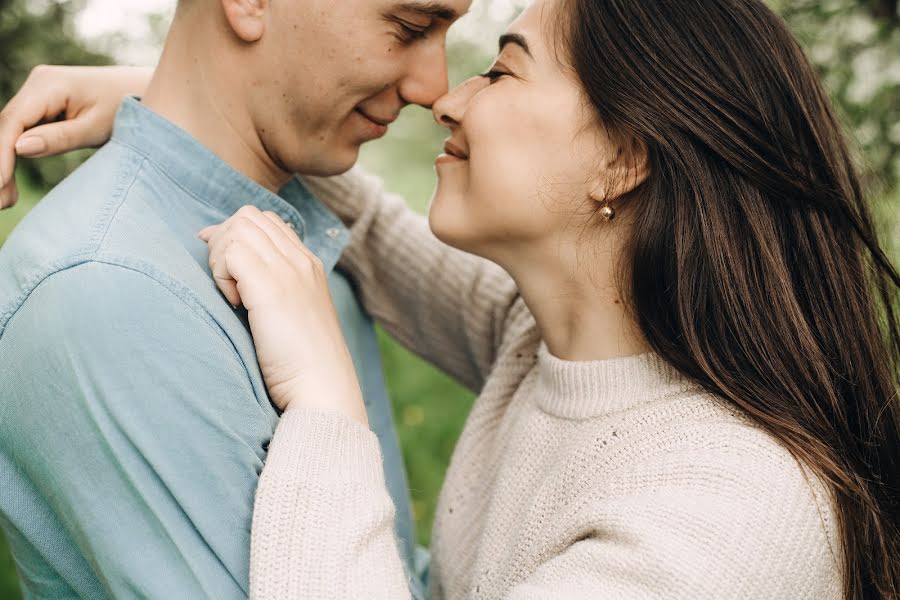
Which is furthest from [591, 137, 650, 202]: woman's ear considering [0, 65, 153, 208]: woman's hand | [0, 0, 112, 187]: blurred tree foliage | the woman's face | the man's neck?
[0, 0, 112, 187]: blurred tree foliage

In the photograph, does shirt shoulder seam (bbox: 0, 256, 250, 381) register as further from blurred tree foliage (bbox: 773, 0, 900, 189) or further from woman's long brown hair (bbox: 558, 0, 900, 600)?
blurred tree foliage (bbox: 773, 0, 900, 189)

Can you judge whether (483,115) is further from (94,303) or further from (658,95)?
(94,303)

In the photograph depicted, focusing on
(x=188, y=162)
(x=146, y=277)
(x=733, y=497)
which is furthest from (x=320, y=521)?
(x=188, y=162)

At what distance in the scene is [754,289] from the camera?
6.12 ft

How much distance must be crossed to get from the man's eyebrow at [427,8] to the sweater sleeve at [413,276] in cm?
74

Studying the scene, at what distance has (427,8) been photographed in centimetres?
202

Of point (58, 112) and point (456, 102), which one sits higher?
point (456, 102)

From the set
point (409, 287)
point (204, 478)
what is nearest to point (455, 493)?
point (409, 287)

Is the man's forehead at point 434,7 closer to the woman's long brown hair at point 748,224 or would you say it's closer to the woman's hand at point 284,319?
the woman's long brown hair at point 748,224

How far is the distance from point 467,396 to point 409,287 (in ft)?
5.26

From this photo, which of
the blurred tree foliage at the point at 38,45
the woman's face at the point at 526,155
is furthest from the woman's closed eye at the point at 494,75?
the blurred tree foliage at the point at 38,45

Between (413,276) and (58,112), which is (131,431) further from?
(413,276)

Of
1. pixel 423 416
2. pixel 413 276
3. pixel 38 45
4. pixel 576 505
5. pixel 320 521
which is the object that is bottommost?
pixel 423 416

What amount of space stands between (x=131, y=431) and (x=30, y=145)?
3.04 ft
